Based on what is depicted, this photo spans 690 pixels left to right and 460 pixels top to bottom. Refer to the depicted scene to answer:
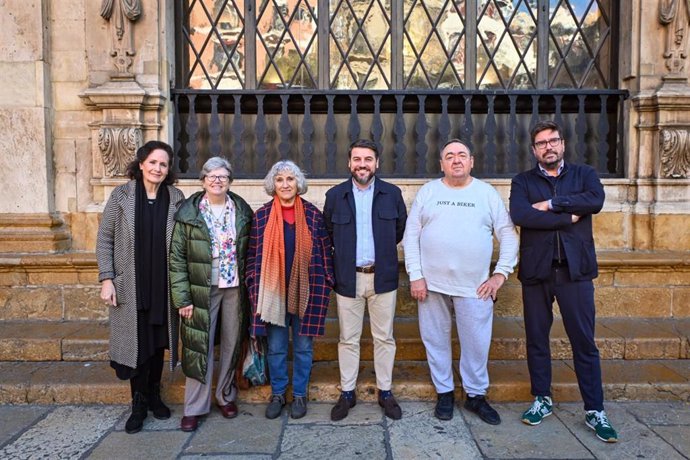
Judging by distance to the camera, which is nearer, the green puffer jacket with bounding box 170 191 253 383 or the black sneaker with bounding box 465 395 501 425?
the green puffer jacket with bounding box 170 191 253 383

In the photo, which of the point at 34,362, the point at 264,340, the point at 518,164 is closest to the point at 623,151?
the point at 518,164

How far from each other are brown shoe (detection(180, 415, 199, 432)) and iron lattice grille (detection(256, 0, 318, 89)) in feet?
12.8

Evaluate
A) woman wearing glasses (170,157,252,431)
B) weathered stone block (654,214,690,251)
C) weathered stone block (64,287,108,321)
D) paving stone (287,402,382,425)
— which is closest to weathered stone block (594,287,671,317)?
weathered stone block (654,214,690,251)

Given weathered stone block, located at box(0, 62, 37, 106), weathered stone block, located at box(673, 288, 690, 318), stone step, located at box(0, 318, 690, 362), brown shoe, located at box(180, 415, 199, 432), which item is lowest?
brown shoe, located at box(180, 415, 199, 432)

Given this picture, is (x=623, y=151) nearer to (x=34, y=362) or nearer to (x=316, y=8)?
(x=316, y=8)

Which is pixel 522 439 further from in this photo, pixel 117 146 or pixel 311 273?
pixel 117 146

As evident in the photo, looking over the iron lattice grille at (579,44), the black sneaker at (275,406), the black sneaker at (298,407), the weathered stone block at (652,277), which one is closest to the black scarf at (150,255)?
the black sneaker at (275,406)

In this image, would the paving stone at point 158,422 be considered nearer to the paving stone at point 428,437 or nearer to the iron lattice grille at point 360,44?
the paving stone at point 428,437

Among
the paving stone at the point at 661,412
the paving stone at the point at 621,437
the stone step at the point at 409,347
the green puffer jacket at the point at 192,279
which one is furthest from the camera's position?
the stone step at the point at 409,347

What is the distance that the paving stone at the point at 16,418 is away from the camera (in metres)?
3.81

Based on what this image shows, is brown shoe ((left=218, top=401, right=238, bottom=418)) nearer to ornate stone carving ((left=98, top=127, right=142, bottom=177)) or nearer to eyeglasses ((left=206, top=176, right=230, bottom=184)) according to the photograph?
eyeglasses ((left=206, top=176, right=230, bottom=184))

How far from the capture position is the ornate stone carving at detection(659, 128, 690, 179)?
5582mm

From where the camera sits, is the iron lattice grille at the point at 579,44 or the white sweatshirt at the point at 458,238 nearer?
the white sweatshirt at the point at 458,238

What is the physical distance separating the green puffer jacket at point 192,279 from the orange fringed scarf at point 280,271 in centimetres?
40
